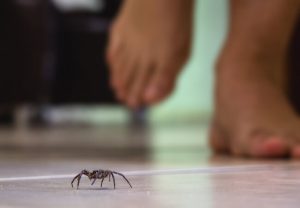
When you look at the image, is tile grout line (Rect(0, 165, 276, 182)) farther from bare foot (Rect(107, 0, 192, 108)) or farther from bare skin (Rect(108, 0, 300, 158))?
bare foot (Rect(107, 0, 192, 108))

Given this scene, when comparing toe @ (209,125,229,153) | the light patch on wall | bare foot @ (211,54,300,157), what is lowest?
toe @ (209,125,229,153)

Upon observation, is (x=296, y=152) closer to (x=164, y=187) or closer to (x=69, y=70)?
(x=164, y=187)

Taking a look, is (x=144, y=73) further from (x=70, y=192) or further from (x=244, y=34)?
(x=70, y=192)

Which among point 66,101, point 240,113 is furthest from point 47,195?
point 66,101

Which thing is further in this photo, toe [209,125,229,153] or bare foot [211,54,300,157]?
toe [209,125,229,153]

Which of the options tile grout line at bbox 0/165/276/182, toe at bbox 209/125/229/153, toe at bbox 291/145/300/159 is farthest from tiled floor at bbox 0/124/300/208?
toe at bbox 209/125/229/153

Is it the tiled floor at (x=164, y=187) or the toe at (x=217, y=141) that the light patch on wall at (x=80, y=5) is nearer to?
the toe at (x=217, y=141)
